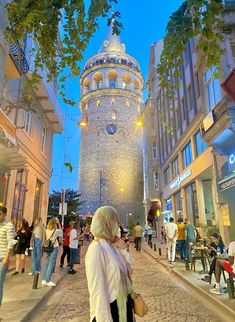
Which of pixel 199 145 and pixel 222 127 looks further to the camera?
pixel 199 145

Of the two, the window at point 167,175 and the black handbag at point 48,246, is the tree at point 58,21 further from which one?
the window at point 167,175

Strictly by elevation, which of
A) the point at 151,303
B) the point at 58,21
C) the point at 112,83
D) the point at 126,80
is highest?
the point at 126,80

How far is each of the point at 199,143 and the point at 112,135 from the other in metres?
33.4

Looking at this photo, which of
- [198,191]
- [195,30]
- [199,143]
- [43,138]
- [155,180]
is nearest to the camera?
[195,30]

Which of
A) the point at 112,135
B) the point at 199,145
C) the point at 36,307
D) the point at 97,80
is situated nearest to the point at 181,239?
the point at 199,145

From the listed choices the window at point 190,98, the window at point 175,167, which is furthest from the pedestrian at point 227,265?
the window at point 175,167

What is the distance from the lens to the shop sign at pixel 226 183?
10392mm

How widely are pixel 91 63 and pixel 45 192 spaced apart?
137ft

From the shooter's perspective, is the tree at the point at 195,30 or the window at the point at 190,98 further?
the window at the point at 190,98

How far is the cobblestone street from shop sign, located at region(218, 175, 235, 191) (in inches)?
174

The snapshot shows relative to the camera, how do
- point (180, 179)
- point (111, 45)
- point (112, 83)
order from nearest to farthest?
point (180, 179)
point (112, 83)
point (111, 45)

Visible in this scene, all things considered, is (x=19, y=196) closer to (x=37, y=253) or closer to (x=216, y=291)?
(x=37, y=253)

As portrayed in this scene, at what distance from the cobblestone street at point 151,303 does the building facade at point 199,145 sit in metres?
5.35

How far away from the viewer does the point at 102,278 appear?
2.13 metres
